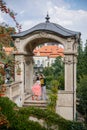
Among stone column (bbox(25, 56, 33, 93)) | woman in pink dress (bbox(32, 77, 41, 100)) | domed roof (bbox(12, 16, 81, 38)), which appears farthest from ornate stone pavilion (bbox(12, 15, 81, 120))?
stone column (bbox(25, 56, 33, 93))

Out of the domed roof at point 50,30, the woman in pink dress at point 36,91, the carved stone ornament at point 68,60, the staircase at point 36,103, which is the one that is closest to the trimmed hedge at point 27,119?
the staircase at point 36,103

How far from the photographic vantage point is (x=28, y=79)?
72.6ft

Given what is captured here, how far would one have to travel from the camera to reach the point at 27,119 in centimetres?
1291

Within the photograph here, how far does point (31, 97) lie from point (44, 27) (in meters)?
4.05

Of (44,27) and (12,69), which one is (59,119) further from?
(12,69)

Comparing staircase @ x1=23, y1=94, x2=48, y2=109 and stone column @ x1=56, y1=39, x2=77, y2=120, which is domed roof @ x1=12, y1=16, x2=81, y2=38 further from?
staircase @ x1=23, y1=94, x2=48, y2=109

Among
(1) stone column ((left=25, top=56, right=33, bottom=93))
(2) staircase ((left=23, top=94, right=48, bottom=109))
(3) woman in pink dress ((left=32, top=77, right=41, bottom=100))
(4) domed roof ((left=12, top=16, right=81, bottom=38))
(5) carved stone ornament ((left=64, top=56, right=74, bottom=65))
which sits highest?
(4) domed roof ((left=12, top=16, right=81, bottom=38))

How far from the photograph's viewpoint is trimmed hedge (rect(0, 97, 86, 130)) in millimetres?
11953

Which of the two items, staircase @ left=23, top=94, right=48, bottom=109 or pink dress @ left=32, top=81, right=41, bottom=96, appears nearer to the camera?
staircase @ left=23, top=94, right=48, bottom=109

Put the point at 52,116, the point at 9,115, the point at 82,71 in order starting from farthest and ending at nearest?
1. the point at 82,71
2. the point at 52,116
3. the point at 9,115

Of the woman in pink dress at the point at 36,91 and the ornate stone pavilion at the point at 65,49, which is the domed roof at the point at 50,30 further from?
the woman in pink dress at the point at 36,91

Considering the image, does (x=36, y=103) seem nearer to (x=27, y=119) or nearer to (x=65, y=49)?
(x=65, y=49)

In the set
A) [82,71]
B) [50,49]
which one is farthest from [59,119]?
[50,49]

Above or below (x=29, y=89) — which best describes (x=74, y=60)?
above
